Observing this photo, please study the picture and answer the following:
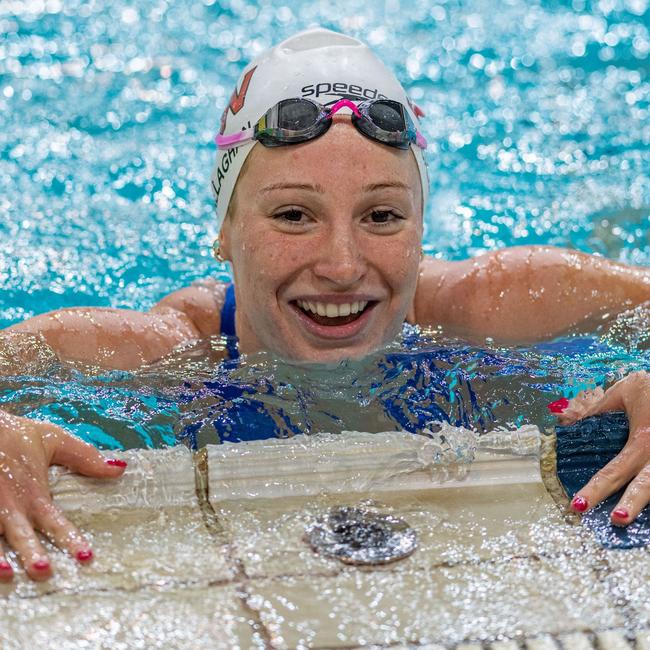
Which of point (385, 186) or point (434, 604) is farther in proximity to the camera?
point (385, 186)

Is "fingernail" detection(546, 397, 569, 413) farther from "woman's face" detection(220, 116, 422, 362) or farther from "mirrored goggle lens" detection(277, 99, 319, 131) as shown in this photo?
"mirrored goggle lens" detection(277, 99, 319, 131)

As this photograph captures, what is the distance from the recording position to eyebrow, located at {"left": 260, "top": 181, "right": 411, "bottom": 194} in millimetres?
2594

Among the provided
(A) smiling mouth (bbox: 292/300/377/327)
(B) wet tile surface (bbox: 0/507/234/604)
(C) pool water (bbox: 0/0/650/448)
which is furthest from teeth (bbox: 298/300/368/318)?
(B) wet tile surface (bbox: 0/507/234/604)

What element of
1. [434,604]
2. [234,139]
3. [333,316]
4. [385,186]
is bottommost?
[434,604]

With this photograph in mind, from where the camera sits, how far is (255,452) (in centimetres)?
215

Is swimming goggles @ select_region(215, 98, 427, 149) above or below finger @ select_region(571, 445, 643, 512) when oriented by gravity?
above

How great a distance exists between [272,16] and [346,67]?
13.5ft

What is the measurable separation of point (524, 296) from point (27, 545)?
182 centimetres

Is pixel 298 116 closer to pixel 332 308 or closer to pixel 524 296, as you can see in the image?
pixel 332 308

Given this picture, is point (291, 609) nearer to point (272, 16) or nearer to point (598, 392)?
point (598, 392)

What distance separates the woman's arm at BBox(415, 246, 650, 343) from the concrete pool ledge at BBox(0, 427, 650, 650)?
102 cm

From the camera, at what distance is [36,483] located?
2.01 metres

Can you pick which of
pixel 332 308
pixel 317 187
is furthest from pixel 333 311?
pixel 317 187

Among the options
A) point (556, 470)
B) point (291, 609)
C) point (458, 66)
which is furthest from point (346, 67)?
point (458, 66)
